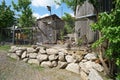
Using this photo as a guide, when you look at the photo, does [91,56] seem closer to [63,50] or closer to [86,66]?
[86,66]

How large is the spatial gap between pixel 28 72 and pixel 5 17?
1339 cm

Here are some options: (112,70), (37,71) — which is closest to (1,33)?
(37,71)

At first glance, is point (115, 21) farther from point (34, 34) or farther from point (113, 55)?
point (34, 34)

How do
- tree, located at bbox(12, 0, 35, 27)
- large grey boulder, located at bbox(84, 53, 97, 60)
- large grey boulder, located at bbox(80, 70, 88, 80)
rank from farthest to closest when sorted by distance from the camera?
tree, located at bbox(12, 0, 35, 27)
large grey boulder, located at bbox(84, 53, 97, 60)
large grey boulder, located at bbox(80, 70, 88, 80)

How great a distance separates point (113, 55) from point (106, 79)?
1.14m

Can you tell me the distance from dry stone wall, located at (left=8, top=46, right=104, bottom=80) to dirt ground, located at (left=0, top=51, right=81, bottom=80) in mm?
405

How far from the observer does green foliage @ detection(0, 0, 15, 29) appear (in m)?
22.6

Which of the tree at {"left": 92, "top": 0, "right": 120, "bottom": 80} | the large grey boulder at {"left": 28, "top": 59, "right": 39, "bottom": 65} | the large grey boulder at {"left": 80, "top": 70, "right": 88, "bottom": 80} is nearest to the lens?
the tree at {"left": 92, "top": 0, "right": 120, "bottom": 80}

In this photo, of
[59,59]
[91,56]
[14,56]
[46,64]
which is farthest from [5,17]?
[91,56]

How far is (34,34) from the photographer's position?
16406 millimetres

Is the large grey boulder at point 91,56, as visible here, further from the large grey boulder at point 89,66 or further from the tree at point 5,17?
the tree at point 5,17

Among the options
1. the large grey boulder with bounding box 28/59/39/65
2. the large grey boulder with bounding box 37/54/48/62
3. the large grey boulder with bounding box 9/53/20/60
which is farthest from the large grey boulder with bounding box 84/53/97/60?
the large grey boulder with bounding box 9/53/20/60

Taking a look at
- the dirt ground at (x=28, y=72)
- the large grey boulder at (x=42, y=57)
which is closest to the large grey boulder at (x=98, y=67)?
the dirt ground at (x=28, y=72)

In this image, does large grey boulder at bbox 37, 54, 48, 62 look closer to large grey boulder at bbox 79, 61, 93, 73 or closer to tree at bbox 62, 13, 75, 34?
large grey boulder at bbox 79, 61, 93, 73
